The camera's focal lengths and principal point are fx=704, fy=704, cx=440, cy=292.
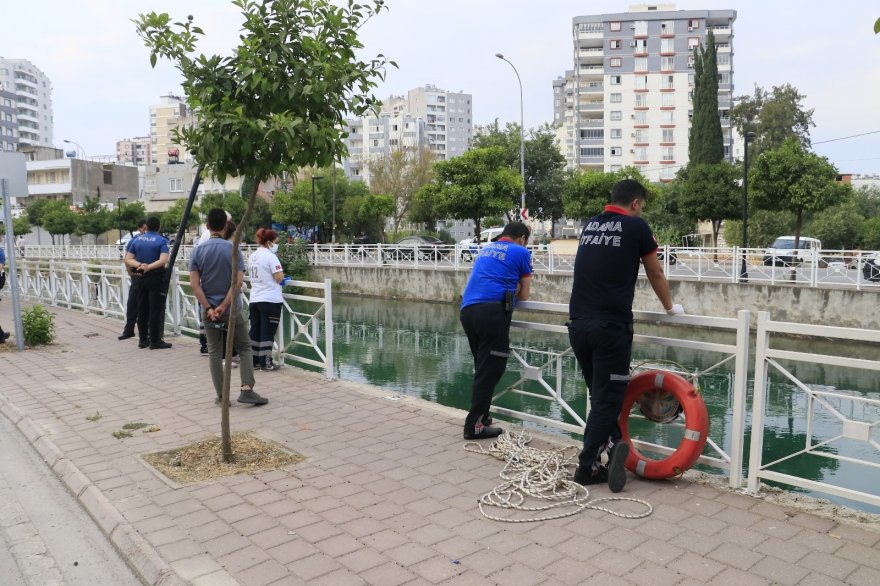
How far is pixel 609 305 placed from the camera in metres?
3.87

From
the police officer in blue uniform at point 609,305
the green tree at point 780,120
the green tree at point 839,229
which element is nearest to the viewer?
the police officer in blue uniform at point 609,305

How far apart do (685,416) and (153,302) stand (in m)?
7.22

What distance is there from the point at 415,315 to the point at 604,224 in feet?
59.5

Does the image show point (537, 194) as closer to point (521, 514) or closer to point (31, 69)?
point (521, 514)

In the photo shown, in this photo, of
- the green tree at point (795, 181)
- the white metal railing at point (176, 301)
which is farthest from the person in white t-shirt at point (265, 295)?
the green tree at point (795, 181)

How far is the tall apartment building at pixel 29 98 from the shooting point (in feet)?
338

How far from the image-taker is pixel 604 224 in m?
3.94

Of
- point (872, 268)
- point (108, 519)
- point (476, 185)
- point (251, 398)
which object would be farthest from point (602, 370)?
point (476, 185)

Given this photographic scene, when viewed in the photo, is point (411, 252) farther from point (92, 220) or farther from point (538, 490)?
point (92, 220)

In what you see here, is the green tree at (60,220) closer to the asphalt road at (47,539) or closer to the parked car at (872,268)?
the parked car at (872,268)

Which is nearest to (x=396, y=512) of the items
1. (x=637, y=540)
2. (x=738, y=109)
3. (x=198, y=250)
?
(x=637, y=540)

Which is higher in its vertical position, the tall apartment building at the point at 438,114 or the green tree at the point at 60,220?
the tall apartment building at the point at 438,114

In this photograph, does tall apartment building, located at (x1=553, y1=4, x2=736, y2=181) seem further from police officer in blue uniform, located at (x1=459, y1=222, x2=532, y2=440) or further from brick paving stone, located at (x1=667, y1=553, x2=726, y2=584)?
brick paving stone, located at (x1=667, y1=553, x2=726, y2=584)

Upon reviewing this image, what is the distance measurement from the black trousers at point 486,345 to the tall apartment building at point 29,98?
114 metres
